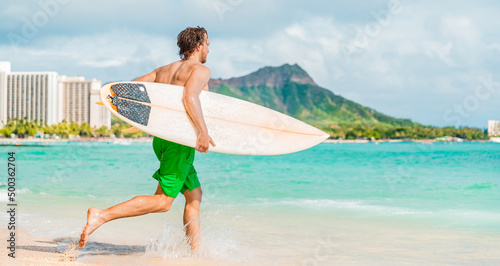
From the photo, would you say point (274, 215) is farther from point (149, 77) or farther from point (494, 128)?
point (494, 128)

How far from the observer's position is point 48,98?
140 meters

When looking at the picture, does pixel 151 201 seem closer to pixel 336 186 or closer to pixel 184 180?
pixel 184 180

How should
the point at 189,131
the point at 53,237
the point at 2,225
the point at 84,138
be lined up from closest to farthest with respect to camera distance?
the point at 189,131 < the point at 53,237 < the point at 2,225 < the point at 84,138

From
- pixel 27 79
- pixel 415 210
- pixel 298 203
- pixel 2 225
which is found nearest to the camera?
pixel 2 225

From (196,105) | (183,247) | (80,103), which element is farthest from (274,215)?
(80,103)

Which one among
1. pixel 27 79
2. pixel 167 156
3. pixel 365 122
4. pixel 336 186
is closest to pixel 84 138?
pixel 27 79

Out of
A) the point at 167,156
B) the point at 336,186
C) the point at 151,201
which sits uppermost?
the point at 167,156

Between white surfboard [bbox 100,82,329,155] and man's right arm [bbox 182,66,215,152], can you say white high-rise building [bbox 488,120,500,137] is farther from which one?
man's right arm [bbox 182,66,215,152]

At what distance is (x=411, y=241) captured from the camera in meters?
5.07

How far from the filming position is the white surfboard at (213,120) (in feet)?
10.6

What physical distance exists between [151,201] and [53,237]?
1.99 meters

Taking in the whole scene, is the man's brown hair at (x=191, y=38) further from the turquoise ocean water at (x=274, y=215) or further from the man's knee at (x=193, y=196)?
the turquoise ocean water at (x=274, y=215)

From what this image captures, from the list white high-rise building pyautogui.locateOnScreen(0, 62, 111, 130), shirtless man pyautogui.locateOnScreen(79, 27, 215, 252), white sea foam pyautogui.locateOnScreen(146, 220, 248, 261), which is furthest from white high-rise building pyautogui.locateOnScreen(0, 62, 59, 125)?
shirtless man pyautogui.locateOnScreen(79, 27, 215, 252)

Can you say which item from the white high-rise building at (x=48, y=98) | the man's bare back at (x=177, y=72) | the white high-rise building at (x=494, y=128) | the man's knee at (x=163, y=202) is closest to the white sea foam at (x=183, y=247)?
the man's knee at (x=163, y=202)
